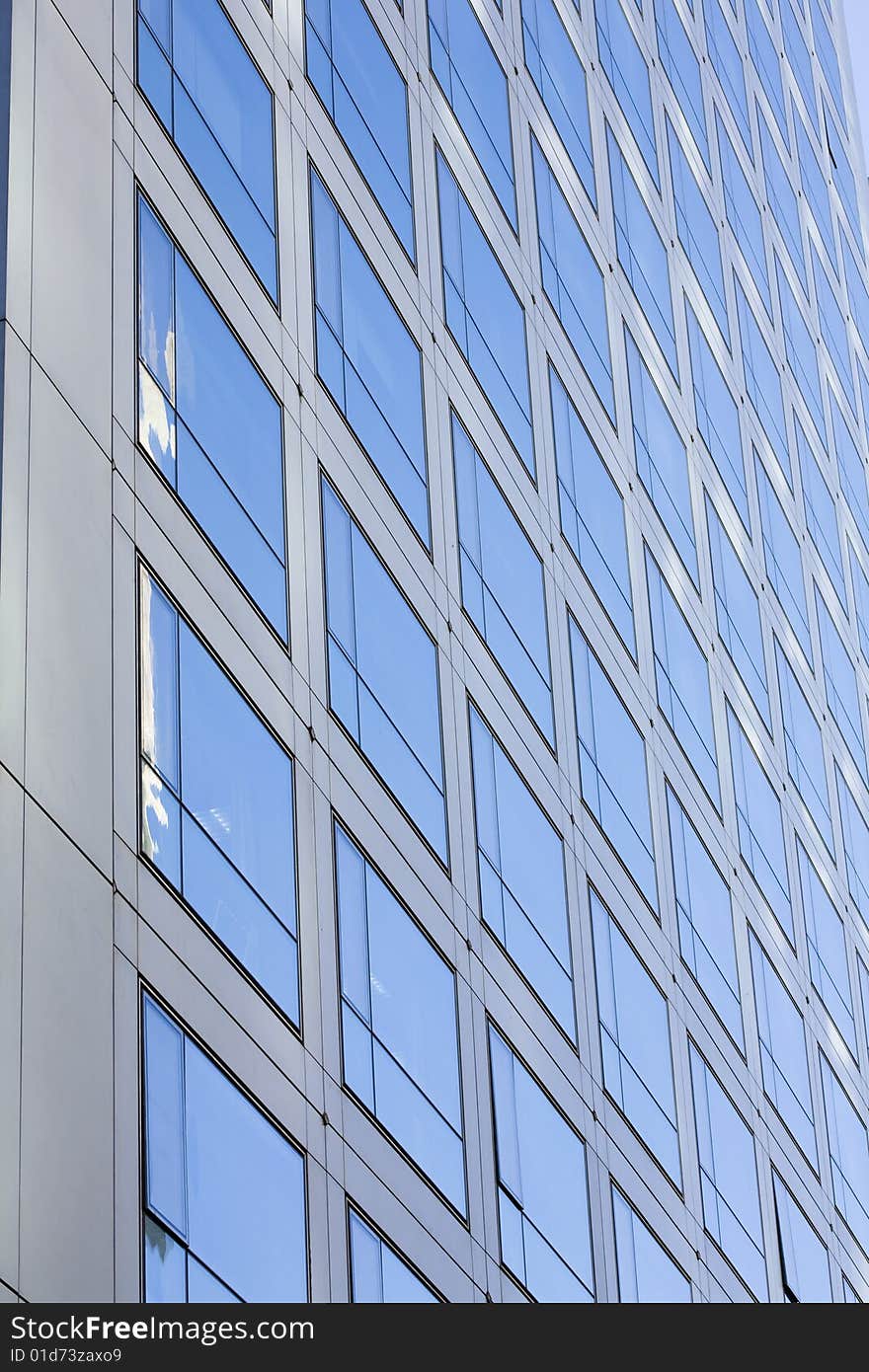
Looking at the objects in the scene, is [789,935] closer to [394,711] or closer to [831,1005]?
[831,1005]

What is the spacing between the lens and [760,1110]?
3841 centimetres

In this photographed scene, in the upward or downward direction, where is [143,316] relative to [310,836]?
upward

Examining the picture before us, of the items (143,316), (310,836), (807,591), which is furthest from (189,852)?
(807,591)

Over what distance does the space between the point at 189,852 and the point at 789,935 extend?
87.0ft

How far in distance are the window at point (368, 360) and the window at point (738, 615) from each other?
52.7 feet

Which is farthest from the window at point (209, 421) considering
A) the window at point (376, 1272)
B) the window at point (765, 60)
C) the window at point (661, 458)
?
the window at point (765, 60)

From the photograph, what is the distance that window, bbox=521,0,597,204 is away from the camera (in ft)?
115

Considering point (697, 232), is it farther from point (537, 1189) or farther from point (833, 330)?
point (537, 1189)

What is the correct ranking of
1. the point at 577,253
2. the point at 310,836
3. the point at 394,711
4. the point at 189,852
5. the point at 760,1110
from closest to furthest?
the point at 189,852 → the point at 310,836 → the point at 394,711 → the point at 577,253 → the point at 760,1110

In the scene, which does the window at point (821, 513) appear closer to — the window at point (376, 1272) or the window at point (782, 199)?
the window at point (782, 199)

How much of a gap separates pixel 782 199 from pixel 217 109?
36608 mm

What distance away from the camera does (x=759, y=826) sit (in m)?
42.2

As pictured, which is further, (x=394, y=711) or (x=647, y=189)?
(x=647, y=189)

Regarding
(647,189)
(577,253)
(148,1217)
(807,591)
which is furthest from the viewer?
(807,591)
